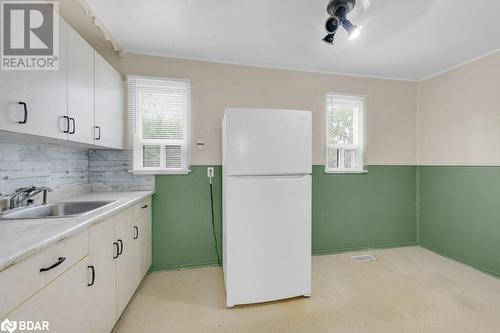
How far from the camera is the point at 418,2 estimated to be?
163 cm

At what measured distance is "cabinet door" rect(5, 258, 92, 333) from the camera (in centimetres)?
82

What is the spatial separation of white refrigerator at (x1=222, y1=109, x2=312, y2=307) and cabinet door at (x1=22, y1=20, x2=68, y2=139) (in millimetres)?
1108

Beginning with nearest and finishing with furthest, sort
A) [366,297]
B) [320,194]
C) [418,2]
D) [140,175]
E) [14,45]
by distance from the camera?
[14,45], [418,2], [366,297], [140,175], [320,194]

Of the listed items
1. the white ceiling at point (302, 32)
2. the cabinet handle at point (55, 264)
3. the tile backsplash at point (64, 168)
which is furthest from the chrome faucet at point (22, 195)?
the white ceiling at point (302, 32)

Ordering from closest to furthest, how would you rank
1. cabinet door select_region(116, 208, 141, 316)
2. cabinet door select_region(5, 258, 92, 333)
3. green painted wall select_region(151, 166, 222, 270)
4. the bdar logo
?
the bdar logo < cabinet door select_region(5, 258, 92, 333) < cabinet door select_region(116, 208, 141, 316) < green painted wall select_region(151, 166, 222, 270)

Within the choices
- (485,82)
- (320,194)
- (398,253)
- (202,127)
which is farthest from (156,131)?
(485,82)

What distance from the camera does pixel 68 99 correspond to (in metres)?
1.44

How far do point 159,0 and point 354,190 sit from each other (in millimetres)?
3027

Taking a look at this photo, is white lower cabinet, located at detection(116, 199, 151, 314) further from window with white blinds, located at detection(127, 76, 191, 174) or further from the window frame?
the window frame

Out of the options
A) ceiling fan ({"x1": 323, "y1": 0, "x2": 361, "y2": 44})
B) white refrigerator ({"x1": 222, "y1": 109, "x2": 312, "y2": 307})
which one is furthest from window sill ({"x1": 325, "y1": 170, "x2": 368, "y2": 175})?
ceiling fan ({"x1": 323, "y1": 0, "x2": 361, "y2": 44})

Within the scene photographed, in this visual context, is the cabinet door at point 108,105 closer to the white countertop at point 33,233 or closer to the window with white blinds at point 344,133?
the white countertop at point 33,233

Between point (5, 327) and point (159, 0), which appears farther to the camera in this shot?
A: point (159, 0)

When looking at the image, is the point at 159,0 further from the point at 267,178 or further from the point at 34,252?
the point at 34,252

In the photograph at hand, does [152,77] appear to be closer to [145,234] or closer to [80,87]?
[80,87]
